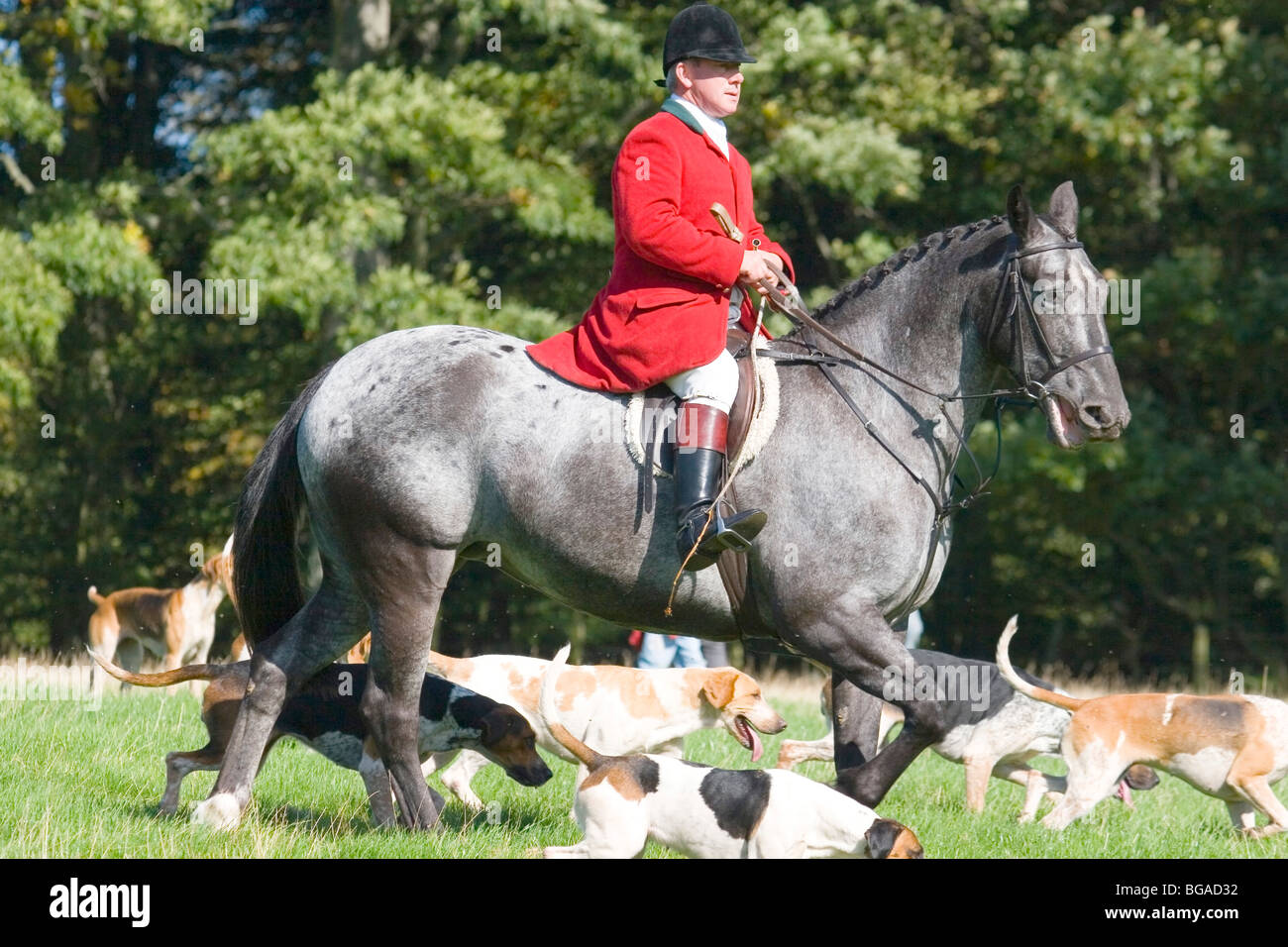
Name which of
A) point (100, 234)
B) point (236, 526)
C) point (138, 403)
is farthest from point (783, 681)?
point (138, 403)

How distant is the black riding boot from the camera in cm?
522

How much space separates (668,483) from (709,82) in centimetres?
153

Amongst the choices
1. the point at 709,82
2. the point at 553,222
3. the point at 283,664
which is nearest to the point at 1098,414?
the point at 709,82

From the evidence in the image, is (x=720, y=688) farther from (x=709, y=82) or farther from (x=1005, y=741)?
(x=709, y=82)

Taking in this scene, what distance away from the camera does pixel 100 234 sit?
15484 mm

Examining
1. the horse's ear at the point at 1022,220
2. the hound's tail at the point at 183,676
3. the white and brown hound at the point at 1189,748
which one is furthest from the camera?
the hound's tail at the point at 183,676

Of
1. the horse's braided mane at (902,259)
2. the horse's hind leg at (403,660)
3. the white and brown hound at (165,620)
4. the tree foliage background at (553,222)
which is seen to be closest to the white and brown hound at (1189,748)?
the horse's braided mane at (902,259)

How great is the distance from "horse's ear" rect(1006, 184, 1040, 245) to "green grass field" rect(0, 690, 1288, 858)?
7.89ft

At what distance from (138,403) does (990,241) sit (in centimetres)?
1811

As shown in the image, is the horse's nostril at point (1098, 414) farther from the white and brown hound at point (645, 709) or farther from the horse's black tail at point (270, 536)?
the horse's black tail at point (270, 536)

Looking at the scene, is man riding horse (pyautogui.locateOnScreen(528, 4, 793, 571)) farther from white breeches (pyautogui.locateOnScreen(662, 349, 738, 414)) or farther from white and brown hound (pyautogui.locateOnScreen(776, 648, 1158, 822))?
white and brown hound (pyautogui.locateOnScreen(776, 648, 1158, 822))

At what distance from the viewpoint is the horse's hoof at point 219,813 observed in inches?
226

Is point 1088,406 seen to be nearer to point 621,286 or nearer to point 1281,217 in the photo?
point 621,286

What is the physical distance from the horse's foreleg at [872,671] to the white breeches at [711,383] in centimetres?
86
